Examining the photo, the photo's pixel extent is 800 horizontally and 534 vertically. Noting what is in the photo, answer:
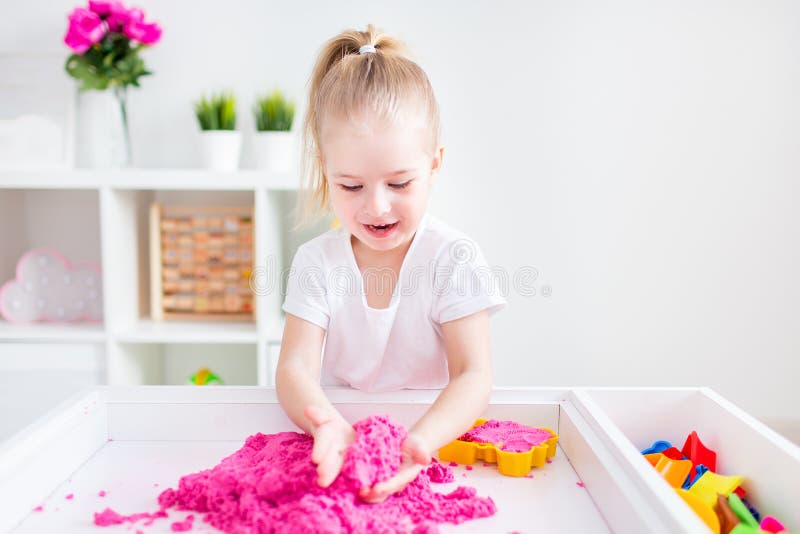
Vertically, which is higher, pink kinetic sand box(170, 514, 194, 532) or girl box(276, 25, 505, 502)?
girl box(276, 25, 505, 502)

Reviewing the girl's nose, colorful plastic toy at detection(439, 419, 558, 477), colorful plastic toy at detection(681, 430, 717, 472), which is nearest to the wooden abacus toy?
the girl's nose

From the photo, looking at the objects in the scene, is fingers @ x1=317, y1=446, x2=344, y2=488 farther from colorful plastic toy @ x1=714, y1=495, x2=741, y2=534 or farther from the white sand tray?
colorful plastic toy @ x1=714, y1=495, x2=741, y2=534

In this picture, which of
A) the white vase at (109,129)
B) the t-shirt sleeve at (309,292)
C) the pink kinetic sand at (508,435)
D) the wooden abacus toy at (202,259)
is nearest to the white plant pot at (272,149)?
the wooden abacus toy at (202,259)

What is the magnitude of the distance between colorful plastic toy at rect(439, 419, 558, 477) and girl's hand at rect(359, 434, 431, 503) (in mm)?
100

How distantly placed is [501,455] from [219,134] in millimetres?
1350

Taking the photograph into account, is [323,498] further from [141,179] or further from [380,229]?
[141,179]

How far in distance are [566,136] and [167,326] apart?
3.97 ft

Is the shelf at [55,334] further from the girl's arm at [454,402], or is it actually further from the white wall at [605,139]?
the girl's arm at [454,402]

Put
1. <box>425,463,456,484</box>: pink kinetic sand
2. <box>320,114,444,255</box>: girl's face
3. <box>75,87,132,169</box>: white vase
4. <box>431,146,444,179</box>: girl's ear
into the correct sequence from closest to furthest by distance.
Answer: <box>425,463,456,484</box>: pink kinetic sand → <box>320,114,444,255</box>: girl's face → <box>431,146,444,179</box>: girl's ear → <box>75,87,132,169</box>: white vase

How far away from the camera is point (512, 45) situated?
2002 millimetres

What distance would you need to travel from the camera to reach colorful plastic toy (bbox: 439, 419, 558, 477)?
76cm

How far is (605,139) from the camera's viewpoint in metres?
2.02

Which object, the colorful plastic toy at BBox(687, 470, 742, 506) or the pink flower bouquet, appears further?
the pink flower bouquet

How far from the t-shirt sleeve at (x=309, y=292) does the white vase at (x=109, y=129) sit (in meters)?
1.09
